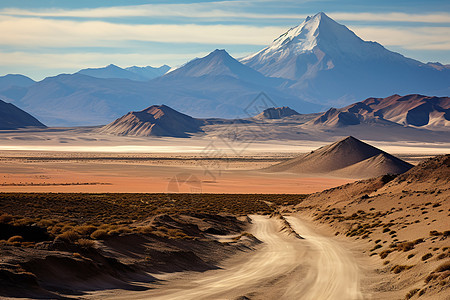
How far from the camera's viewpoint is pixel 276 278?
77.7 ft

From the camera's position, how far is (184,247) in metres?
30.3

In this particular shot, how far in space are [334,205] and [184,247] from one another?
32.3 metres

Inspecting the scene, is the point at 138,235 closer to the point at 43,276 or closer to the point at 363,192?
the point at 43,276

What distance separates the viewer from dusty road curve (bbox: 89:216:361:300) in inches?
795

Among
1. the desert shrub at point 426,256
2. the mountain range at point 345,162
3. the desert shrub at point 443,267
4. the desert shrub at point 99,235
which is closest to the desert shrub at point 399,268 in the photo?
the desert shrub at point 426,256

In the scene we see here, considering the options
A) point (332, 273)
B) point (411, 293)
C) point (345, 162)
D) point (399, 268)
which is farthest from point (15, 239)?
point (345, 162)

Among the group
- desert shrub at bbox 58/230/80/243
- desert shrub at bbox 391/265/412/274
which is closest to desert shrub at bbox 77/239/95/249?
desert shrub at bbox 58/230/80/243

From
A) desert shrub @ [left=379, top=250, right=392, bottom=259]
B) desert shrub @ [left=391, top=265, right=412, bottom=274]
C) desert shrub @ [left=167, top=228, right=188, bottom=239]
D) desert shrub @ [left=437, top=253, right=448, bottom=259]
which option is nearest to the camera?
desert shrub @ [left=437, top=253, right=448, bottom=259]

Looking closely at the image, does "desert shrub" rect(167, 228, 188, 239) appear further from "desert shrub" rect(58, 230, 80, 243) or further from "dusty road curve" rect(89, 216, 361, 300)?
"desert shrub" rect(58, 230, 80, 243)

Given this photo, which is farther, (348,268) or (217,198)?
(217,198)

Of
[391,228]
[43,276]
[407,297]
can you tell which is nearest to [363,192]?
[391,228]

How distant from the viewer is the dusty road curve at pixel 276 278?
20.2 m

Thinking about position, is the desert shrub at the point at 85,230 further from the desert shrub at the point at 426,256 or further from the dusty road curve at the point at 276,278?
the desert shrub at the point at 426,256

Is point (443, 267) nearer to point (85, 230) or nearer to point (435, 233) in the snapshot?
point (435, 233)
